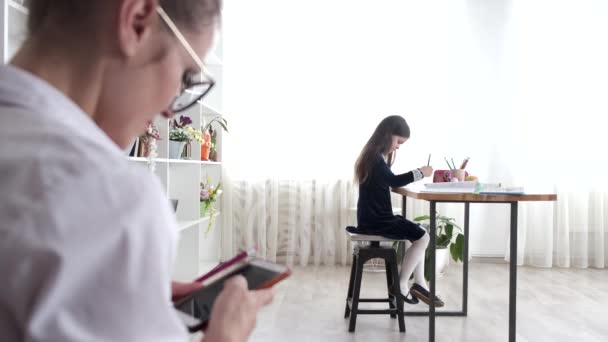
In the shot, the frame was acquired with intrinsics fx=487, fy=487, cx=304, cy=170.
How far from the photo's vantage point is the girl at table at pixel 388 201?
2.74 metres

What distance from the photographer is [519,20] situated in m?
4.21

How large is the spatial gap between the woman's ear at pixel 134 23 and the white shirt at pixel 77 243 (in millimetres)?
126

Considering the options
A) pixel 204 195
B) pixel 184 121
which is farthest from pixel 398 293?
pixel 184 121

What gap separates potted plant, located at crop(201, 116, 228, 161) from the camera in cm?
353

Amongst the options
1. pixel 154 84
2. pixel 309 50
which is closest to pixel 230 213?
pixel 309 50

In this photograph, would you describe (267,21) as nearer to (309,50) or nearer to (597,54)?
(309,50)

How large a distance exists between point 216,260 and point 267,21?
210 centimetres

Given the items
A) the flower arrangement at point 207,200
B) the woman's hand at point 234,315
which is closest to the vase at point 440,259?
the flower arrangement at point 207,200

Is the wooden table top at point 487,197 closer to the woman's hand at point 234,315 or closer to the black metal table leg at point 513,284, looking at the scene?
the black metal table leg at point 513,284

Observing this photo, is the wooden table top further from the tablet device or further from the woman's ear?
the woman's ear

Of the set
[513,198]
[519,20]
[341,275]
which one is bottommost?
[341,275]

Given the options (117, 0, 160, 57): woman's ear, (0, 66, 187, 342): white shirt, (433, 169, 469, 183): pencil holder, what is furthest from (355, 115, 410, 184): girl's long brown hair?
(0, 66, 187, 342): white shirt

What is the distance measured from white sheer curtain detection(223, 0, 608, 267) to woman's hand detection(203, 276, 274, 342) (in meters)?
3.58

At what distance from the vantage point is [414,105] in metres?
4.16
